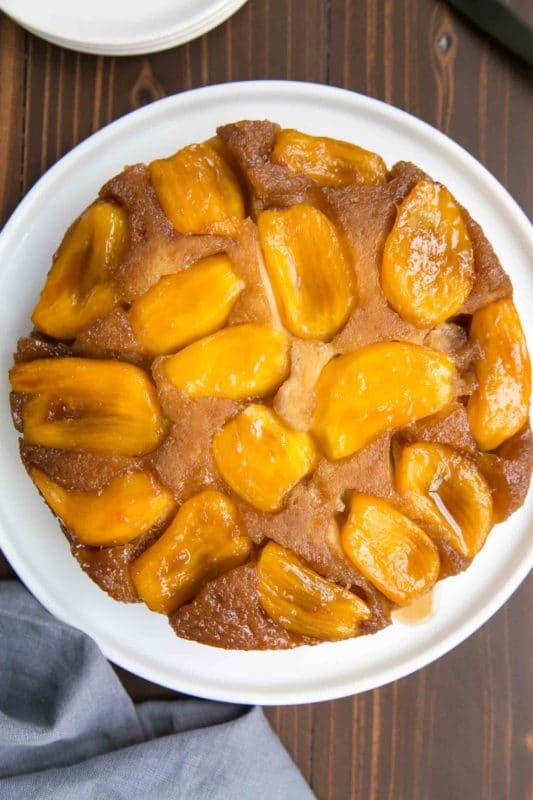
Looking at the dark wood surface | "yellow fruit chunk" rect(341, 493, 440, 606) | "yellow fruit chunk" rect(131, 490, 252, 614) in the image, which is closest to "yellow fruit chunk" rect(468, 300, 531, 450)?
"yellow fruit chunk" rect(341, 493, 440, 606)

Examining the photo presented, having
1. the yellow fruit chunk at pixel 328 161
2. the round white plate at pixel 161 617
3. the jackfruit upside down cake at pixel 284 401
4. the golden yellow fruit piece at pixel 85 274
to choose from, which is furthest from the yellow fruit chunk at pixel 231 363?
the round white plate at pixel 161 617

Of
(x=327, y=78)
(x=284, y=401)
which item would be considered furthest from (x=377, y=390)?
(x=327, y=78)

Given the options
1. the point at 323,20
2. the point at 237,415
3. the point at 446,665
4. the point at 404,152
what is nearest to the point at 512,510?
the point at 237,415

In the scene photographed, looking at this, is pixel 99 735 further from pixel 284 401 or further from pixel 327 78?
pixel 327 78

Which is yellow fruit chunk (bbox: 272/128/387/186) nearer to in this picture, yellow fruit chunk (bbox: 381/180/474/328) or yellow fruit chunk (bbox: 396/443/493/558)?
yellow fruit chunk (bbox: 381/180/474/328)

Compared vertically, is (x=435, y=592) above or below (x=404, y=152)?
below

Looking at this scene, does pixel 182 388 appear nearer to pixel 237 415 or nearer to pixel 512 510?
Answer: pixel 237 415

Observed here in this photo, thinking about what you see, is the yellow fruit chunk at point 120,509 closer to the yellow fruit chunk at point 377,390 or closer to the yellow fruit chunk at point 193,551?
the yellow fruit chunk at point 193,551
